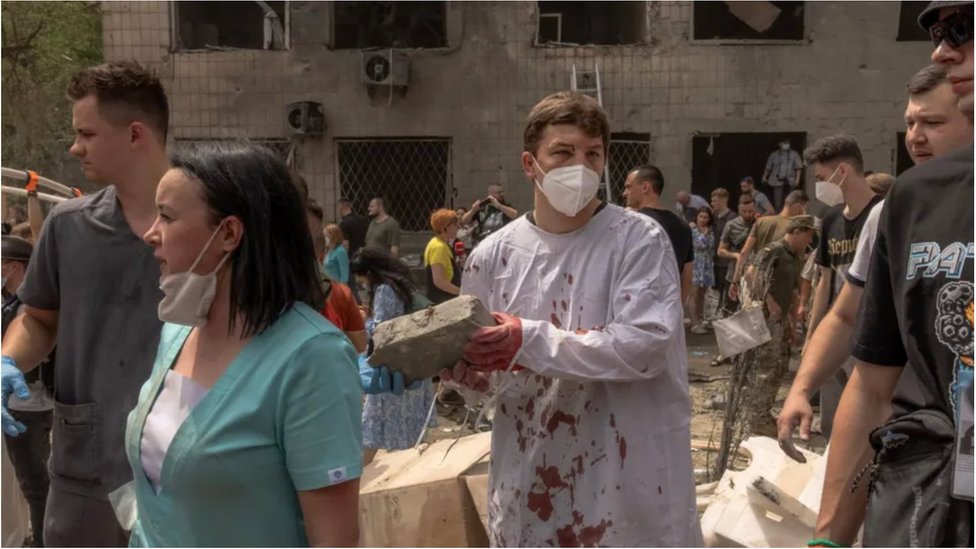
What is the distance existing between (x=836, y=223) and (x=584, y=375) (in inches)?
143

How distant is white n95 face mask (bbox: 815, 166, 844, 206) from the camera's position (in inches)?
242

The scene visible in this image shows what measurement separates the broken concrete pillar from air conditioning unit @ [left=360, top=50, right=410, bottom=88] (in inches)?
523

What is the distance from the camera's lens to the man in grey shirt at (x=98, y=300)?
128 inches

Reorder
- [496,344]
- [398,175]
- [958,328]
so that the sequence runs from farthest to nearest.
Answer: [398,175], [496,344], [958,328]

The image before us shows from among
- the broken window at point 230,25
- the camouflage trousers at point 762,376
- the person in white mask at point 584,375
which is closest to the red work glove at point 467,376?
the person in white mask at point 584,375

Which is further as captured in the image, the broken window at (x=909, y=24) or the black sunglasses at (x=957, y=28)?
the broken window at (x=909, y=24)

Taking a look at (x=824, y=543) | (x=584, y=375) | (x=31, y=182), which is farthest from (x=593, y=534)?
(x=31, y=182)

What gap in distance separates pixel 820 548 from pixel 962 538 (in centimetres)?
47

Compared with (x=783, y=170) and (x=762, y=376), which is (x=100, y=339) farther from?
(x=783, y=170)

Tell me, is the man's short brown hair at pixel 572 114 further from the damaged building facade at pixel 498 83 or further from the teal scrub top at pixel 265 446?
the damaged building facade at pixel 498 83

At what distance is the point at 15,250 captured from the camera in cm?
562

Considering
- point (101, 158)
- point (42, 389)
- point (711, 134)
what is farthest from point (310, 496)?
point (711, 134)

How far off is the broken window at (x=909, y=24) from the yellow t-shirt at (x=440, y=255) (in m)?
9.13

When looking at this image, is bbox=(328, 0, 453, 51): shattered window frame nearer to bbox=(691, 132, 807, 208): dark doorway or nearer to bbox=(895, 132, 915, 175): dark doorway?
bbox=(691, 132, 807, 208): dark doorway
